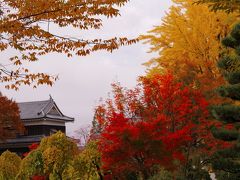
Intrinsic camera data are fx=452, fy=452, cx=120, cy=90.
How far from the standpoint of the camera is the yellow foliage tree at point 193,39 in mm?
22500

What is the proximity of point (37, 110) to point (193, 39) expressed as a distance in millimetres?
22049

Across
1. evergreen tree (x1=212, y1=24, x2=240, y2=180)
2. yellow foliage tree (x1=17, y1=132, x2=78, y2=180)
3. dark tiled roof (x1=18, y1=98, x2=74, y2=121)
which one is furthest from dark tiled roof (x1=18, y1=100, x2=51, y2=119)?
evergreen tree (x1=212, y1=24, x2=240, y2=180)

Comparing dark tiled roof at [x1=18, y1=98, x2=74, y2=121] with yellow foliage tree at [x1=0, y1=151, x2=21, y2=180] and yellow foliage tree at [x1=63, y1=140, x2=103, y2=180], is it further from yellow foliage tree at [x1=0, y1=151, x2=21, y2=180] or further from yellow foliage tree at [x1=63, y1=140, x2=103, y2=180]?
yellow foliage tree at [x1=63, y1=140, x2=103, y2=180]

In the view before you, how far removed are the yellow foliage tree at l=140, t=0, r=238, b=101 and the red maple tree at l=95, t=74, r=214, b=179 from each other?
355 cm

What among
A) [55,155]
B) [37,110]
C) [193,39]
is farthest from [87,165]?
[37,110]

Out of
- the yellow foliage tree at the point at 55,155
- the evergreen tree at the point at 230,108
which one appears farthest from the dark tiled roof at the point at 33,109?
the evergreen tree at the point at 230,108

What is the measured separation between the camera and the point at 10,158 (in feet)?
65.3

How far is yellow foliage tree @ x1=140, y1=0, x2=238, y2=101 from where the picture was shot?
2250 cm

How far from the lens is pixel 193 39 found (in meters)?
22.8

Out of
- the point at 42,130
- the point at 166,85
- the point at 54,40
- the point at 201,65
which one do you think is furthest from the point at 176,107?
the point at 42,130

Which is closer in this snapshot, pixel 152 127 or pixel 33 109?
pixel 152 127

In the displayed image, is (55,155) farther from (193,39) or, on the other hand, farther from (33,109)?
(33,109)

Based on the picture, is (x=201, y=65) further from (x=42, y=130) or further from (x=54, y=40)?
(x=42, y=130)

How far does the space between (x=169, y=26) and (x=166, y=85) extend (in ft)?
21.8
